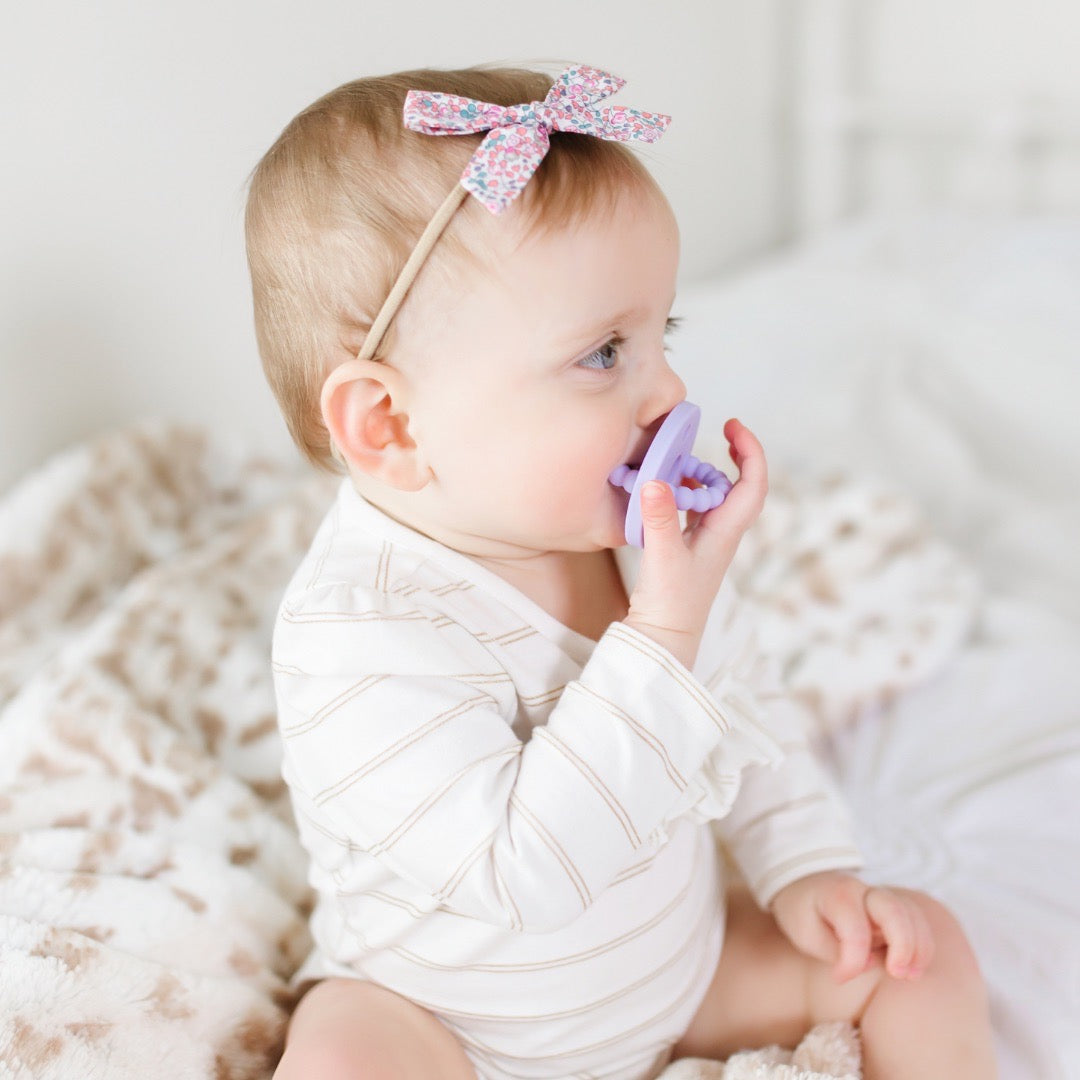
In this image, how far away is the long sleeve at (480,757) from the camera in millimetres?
702

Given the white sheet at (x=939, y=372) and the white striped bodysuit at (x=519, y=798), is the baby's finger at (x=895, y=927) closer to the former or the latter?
the white striped bodysuit at (x=519, y=798)

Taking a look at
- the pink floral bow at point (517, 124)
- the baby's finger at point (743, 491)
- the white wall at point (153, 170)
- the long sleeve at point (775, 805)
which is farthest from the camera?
the white wall at point (153, 170)

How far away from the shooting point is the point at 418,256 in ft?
2.31

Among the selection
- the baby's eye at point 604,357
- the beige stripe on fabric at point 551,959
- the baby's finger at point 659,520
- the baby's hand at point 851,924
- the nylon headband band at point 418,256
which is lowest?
the baby's hand at point 851,924

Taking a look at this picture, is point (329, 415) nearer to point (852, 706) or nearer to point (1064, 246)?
point (852, 706)

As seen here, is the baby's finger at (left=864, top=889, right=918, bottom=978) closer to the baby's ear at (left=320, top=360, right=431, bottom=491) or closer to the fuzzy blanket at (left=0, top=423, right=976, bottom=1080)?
the fuzzy blanket at (left=0, top=423, right=976, bottom=1080)

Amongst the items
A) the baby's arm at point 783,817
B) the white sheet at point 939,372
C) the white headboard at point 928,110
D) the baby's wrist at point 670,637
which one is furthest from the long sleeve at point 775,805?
the white headboard at point 928,110

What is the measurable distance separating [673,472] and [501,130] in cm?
23

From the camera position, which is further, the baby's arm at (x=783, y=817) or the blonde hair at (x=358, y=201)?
the baby's arm at (x=783, y=817)

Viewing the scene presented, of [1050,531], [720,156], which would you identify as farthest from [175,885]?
[720,156]

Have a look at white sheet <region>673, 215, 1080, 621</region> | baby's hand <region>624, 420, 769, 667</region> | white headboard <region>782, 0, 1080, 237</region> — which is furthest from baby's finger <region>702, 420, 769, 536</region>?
white headboard <region>782, 0, 1080, 237</region>

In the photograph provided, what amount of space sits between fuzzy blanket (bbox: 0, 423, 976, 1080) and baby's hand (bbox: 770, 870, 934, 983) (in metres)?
0.06

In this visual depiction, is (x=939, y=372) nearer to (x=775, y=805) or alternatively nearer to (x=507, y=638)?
(x=775, y=805)

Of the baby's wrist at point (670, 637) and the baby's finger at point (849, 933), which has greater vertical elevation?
the baby's wrist at point (670, 637)
